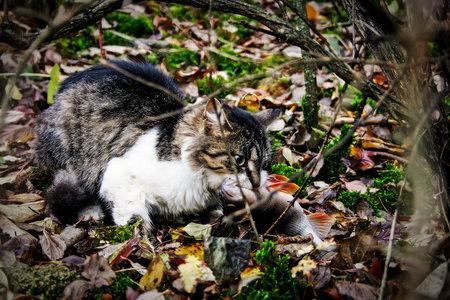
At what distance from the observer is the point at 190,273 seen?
2000 mm

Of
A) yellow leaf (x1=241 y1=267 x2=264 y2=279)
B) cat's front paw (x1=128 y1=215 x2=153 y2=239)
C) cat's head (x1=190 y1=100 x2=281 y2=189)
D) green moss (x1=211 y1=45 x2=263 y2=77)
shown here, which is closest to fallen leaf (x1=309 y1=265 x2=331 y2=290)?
yellow leaf (x1=241 y1=267 x2=264 y2=279)

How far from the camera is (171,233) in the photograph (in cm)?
266

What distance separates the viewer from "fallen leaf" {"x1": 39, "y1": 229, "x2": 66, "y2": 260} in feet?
7.36

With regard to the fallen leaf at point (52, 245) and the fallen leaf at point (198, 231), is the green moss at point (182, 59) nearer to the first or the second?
the fallen leaf at point (198, 231)

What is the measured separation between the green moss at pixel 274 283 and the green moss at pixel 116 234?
0.97 m

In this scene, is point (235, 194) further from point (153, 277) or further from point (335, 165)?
point (335, 165)

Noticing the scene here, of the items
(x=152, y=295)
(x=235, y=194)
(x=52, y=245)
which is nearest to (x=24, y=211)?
(x=52, y=245)

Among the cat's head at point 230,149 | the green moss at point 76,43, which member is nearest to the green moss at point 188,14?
the green moss at point 76,43

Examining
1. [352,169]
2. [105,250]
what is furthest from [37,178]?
[352,169]

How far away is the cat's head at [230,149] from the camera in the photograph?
259 centimetres

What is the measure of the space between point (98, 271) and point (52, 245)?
1.47 ft

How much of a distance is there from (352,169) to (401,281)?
139 centimetres

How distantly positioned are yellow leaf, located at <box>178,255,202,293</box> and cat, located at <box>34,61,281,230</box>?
692 mm

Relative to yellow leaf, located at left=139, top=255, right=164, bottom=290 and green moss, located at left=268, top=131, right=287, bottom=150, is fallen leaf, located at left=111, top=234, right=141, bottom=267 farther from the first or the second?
green moss, located at left=268, top=131, right=287, bottom=150
